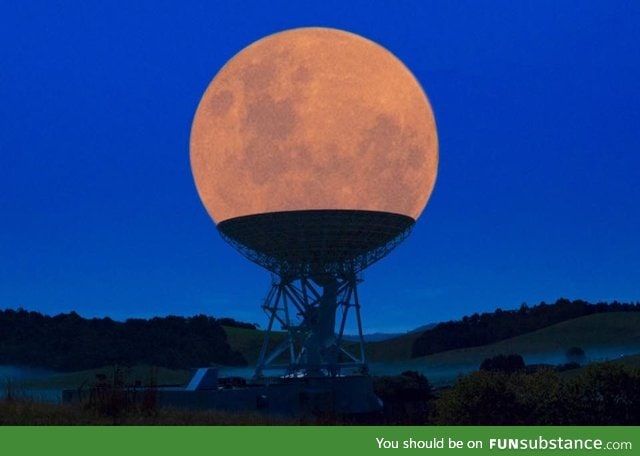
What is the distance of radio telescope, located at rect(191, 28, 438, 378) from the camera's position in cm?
4153

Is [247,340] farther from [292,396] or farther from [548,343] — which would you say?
[292,396]

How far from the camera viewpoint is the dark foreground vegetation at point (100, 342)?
91.6 metres

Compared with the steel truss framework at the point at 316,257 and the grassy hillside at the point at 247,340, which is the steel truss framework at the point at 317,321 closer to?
the steel truss framework at the point at 316,257

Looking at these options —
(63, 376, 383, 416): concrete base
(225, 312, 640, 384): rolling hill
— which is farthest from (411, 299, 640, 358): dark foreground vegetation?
(63, 376, 383, 416): concrete base

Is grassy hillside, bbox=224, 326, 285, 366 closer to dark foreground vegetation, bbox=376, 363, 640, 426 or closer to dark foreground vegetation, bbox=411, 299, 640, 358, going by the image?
dark foreground vegetation, bbox=411, 299, 640, 358

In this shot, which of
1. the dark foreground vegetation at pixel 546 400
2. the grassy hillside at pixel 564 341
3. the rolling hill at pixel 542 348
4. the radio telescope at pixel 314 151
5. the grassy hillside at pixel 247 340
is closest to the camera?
the dark foreground vegetation at pixel 546 400

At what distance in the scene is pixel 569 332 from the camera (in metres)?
111

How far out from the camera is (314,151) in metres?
41.3

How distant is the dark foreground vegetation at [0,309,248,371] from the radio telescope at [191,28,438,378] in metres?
47.0

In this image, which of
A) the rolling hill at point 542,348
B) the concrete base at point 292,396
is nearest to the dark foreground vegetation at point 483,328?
the rolling hill at point 542,348

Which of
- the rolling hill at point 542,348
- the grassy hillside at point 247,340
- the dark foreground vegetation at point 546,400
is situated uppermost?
the grassy hillside at point 247,340

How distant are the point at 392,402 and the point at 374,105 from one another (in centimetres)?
2491

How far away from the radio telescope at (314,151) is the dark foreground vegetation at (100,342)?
47.0m
